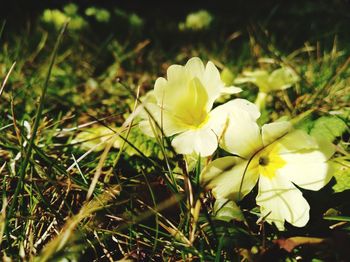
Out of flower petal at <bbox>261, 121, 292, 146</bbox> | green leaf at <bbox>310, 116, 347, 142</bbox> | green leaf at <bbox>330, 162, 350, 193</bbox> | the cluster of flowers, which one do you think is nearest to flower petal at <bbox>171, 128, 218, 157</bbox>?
the cluster of flowers

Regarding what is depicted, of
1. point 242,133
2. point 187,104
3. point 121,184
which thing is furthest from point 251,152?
point 121,184

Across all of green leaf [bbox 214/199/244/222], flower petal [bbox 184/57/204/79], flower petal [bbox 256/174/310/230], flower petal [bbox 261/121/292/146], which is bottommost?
green leaf [bbox 214/199/244/222]

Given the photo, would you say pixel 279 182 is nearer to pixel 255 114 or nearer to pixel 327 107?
pixel 255 114

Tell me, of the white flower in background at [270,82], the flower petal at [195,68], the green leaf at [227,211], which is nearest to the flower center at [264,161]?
→ the green leaf at [227,211]

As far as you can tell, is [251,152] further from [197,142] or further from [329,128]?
[329,128]

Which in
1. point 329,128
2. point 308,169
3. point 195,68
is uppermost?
point 195,68

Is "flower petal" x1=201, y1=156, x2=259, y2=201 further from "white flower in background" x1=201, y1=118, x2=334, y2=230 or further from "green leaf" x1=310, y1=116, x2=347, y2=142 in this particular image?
"green leaf" x1=310, y1=116, x2=347, y2=142
